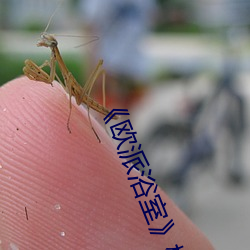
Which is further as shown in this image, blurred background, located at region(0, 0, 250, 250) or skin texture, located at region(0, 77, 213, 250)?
blurred background, located at region(0, 0, 250, 250)

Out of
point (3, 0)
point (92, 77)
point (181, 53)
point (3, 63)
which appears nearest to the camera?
point (92, 77)

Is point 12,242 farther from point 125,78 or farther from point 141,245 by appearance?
point 125,78

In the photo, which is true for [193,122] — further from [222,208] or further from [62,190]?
[62,190]

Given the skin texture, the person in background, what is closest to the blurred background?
the person in background

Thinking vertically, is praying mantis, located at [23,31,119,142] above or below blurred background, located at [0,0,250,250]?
below

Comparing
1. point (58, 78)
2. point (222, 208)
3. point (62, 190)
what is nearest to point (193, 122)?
point (222, 208)

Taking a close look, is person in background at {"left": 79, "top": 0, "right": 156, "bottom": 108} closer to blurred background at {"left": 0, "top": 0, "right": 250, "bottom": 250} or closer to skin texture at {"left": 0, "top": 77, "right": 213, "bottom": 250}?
blurred background at {"left": 0, "top": 0, "right": 250, "bottom": 250}

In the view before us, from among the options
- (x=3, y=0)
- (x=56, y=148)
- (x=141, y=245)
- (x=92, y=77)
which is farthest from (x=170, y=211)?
(x=3, y=0)

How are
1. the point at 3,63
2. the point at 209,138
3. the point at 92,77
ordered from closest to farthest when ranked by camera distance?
the point at 92,77 → the point at 209,138 → the point at 3,63
